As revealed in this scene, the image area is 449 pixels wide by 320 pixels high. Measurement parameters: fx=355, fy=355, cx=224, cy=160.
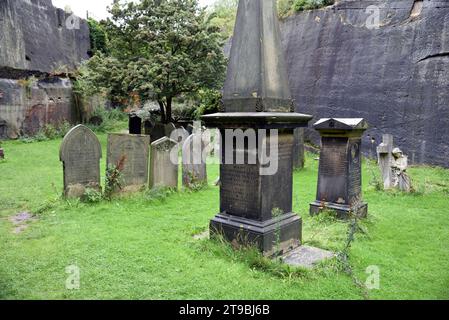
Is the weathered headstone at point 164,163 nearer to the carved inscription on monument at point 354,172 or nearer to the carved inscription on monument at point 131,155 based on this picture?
the carved inscription on monument at point 131,155

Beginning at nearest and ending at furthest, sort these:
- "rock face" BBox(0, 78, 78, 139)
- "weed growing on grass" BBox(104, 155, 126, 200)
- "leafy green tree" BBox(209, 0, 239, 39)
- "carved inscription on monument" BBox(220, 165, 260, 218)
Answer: "carved inscription on monument" BBox(220, 165, 260, 218)
"weed growing on grass" BBox(104, 155, 126, 200)
"rock face" BBox(0, 78, 78, 139)
"leafy green tree" BBox(209, 0, 239, 39)

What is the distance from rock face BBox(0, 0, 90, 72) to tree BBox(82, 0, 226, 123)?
14.5ft

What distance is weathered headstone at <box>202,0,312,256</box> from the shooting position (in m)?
4.27

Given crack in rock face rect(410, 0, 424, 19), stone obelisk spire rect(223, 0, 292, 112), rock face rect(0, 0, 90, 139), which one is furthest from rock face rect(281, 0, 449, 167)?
rock face rect(0, 0, 90, 139)

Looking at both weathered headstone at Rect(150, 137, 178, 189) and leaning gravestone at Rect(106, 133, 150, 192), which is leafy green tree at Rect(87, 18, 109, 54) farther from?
leaning gravestone at Rect(106, 133, 150, 192)

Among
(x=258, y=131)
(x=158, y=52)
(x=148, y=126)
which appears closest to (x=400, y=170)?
(x=258, y=131)

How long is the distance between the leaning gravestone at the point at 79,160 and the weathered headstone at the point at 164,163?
3.67 feet

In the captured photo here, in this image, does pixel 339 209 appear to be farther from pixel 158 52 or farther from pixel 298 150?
pixel 158 52

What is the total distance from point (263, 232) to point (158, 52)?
12.0 metres

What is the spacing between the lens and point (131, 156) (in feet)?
24.1

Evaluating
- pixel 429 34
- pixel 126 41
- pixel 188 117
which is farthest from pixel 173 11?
pixel 429 34

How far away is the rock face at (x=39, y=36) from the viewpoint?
628 inches

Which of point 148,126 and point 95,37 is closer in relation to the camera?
Result: point 148,126
